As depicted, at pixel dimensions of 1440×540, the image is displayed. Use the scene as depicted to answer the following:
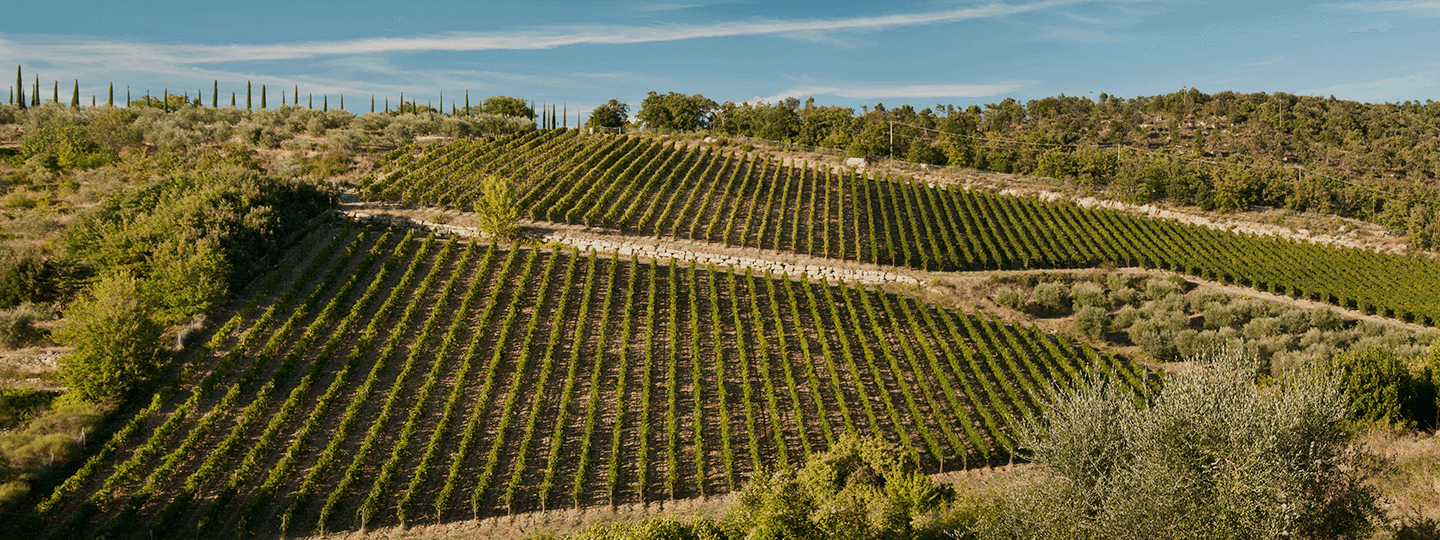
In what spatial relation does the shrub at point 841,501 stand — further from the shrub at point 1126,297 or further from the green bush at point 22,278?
the green bush at point 22,278

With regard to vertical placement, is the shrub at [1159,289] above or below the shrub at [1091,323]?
above

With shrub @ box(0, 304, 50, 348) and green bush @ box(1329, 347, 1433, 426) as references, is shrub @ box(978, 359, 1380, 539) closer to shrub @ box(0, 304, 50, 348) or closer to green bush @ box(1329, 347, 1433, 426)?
green bush @ box(1329, 347, 1433, 426)

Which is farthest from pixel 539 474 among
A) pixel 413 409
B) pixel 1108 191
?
pixel 1108 191

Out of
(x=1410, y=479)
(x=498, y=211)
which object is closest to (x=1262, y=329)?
(x=1410, y=479)

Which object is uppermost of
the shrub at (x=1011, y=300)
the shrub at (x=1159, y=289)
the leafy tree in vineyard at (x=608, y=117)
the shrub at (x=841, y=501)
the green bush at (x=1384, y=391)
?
the leafy tree in vineyard at (x=608, y=117)

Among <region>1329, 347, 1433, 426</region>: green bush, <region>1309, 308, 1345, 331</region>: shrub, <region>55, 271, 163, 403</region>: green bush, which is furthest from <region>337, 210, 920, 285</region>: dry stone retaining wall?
<region>1329, 347, 1433, 426</region>: green bush

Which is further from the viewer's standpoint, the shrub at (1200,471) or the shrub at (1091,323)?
the shrub at (1091,323)

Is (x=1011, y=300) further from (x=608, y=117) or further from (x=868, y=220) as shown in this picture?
(x=608, y=117)

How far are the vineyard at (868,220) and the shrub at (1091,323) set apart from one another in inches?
306

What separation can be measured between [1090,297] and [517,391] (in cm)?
2775

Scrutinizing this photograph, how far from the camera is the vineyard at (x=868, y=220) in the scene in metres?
39.3

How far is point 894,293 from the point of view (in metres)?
34.7

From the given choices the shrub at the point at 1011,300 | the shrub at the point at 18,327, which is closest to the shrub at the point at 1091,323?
the shrub at the point at 1011,300

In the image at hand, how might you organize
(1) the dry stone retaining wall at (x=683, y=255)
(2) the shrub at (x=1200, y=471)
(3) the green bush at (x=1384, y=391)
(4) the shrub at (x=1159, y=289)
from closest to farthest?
(2) the shrub at (x=1200, y=471) < (3) the green bush at (x=1384, y=391) < (1) the dry stone retaining wall at (x=683, y=255) < (4) the shrub at (x=1159, y=289)
